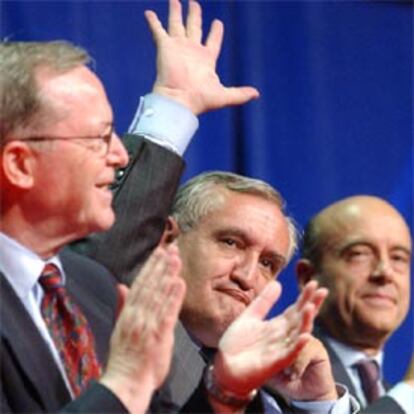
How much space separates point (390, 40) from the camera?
3.38 meters

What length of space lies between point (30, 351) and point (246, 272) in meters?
0.82

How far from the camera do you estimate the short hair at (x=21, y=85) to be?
65.5 inches

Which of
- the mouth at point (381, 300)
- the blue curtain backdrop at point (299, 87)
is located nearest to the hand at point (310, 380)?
the mouth at point (381, 300)

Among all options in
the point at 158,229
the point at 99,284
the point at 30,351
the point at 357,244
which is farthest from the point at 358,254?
the point at 30,351

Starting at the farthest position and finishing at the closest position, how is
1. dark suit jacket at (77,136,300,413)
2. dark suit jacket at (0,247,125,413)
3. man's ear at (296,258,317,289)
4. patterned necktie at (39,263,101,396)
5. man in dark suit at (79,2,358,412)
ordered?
man's ear at (296,258,317,289) < dark suit jacket at (77,136,300,413) < man in dark suit at (79,2,358,412) < patterned necktie at (39,263,101,396) < dark suit jacket at (0,247,125,413)

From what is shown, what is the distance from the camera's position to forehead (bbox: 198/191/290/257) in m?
2.38

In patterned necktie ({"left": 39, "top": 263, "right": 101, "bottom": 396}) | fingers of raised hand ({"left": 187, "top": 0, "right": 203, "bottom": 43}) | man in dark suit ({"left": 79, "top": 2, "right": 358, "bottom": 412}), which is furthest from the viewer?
fingers of raised hand ({"left": 187, "top": 0, "right": 203, "bottom": 43})

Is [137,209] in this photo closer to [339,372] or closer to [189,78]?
[189,78]

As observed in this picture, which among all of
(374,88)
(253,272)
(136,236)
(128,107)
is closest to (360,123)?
(374,88)

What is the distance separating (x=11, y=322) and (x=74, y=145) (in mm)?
243

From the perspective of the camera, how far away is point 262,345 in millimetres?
1654

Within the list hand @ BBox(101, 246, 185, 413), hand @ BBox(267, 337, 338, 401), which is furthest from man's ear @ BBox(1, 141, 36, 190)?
hand @ BBox(267, 337, 338, 401)

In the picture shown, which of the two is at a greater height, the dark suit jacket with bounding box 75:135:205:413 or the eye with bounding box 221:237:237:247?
the dark suit jacket with bounding box 75:135:205:413

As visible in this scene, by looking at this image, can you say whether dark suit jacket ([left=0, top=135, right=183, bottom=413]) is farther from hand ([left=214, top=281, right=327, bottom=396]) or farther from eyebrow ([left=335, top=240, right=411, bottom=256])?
eyebrow ([left=335, top=240, right=411, bottom=256])
